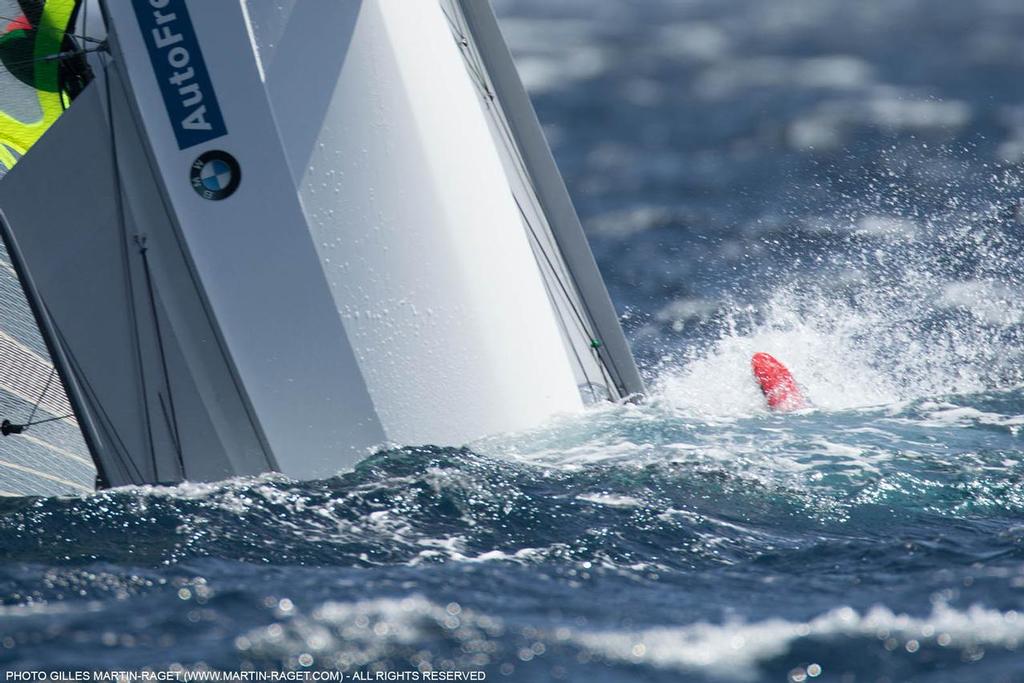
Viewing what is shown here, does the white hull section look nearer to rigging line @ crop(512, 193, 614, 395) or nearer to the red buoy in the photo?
rigging line @ crop(512, 193, 614, 395)

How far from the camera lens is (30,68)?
A: 12.8 ft

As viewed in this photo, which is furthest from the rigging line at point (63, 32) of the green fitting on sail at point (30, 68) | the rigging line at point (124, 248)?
the rigging line at point (124, 248)

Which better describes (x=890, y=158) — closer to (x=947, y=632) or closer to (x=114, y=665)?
(x=947, y=632)

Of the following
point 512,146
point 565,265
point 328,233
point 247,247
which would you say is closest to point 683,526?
point 328,233

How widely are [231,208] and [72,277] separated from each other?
20.7 inches

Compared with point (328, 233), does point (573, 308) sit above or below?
below

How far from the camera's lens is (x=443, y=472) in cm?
351

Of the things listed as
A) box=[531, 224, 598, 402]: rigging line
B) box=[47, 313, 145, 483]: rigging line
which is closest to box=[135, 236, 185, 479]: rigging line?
box=[47, 313, 145, 483]: rigging line

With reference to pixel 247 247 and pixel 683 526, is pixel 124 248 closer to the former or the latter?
pixel 247 247

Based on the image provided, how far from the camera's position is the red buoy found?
4641 mm

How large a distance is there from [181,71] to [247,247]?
559mm

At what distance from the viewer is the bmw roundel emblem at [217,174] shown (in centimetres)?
379

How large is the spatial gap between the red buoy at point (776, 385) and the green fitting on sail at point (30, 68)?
8.52ft

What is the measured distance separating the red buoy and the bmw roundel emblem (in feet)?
6.81
